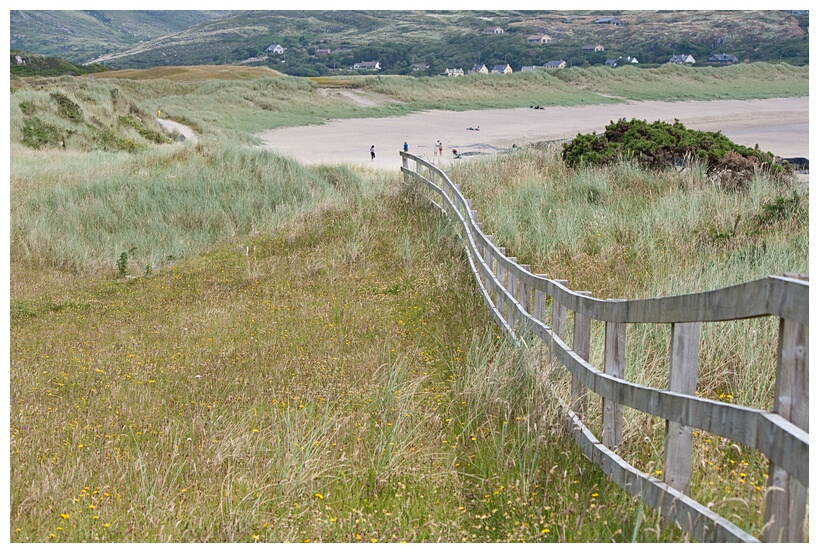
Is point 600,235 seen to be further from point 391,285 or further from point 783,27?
point 783,27

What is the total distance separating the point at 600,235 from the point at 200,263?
22.6 feet

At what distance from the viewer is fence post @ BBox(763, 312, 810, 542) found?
8.98 ft

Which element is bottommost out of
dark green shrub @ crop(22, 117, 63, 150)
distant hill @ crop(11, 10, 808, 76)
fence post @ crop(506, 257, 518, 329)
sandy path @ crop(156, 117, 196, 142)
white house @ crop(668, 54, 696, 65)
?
sandy path @ crop(156, 117, 196, 142)

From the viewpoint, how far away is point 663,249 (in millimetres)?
10375

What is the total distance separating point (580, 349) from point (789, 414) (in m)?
2.37

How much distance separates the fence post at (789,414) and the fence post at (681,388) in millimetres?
744

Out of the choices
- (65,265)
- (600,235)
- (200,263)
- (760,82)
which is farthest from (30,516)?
(760,82)

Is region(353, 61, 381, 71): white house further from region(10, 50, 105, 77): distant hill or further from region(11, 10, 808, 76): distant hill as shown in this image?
region(10, 50, 105, 77): distant hill

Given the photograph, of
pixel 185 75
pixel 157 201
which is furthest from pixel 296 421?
pixel 185 75

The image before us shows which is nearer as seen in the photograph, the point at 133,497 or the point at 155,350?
the point at 133,497

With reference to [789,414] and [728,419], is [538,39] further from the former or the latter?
[789,414]

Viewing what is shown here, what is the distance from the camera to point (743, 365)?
5840 mm

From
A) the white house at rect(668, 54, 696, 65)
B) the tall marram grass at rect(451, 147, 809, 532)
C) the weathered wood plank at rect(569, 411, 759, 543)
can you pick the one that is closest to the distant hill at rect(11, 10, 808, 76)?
the white house at rect(668, 54, 696, 65)
